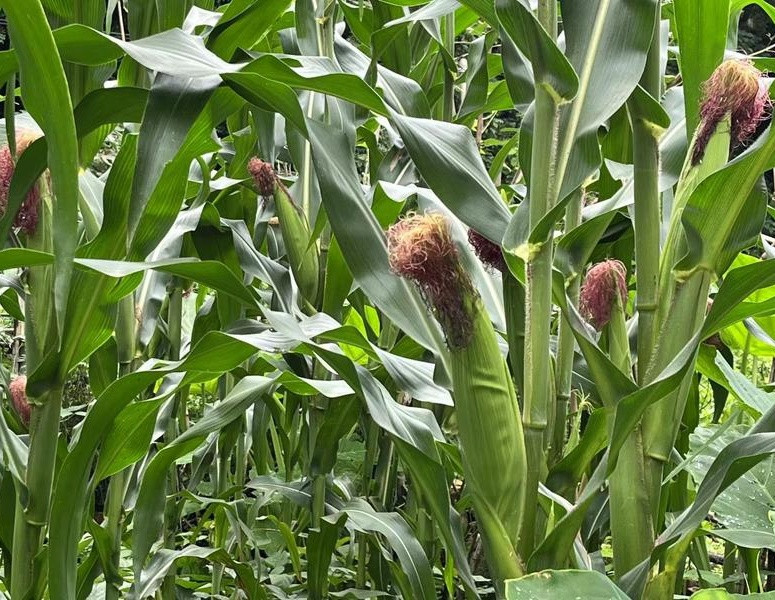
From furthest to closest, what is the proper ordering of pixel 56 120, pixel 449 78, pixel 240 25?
pixel 449 78, pixel 240 25, pixel 56 120

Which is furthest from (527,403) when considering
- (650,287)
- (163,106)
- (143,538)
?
(143,538)

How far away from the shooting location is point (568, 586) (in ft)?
1.40

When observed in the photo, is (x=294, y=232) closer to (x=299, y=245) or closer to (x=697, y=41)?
(x=299, y=245)

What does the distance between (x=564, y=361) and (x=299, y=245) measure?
1.33ft

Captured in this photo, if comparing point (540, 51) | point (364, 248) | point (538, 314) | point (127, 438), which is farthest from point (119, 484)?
point (540, 51)

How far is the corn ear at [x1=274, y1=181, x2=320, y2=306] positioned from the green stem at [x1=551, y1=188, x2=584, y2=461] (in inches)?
14.1

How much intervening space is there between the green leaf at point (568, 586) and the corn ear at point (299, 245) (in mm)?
683

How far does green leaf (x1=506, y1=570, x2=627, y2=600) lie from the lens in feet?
1.36

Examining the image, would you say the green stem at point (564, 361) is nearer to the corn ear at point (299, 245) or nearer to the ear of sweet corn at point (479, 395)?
the ear of sweet corn at point (479, 395)

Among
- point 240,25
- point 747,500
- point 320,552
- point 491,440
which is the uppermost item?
point 240,25

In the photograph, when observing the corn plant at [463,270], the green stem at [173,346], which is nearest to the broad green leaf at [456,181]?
the corn plant at [463,270]

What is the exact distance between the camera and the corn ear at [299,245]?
1.06 m

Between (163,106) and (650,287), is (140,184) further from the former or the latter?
(650,287)

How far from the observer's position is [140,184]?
2.03ft
